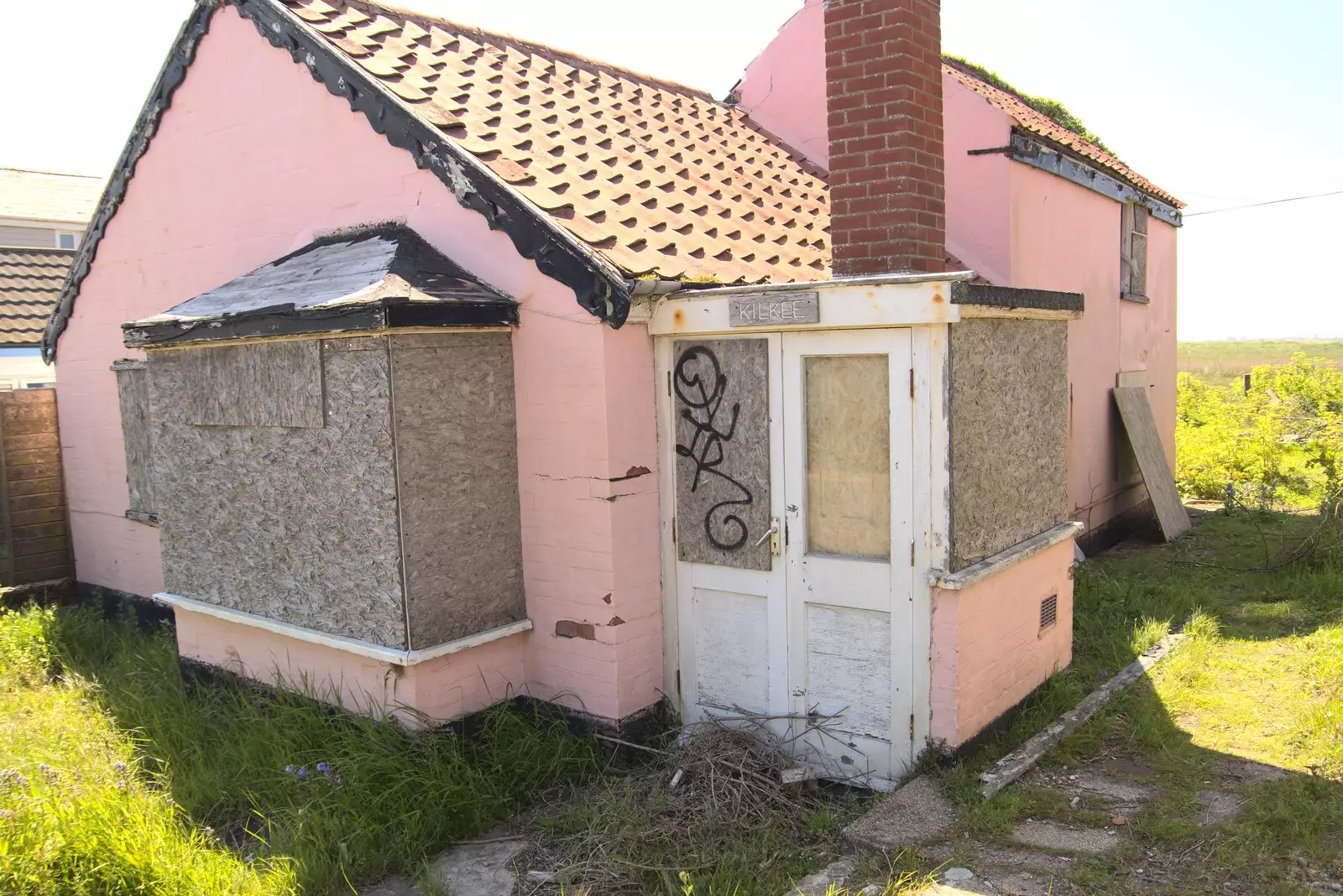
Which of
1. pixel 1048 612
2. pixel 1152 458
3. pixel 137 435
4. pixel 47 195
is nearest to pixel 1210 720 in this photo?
pixel 1048 612

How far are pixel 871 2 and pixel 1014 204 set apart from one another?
3.04 meters

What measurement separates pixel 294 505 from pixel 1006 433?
3867 millimetres

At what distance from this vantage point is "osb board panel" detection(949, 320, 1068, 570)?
15.3 feet

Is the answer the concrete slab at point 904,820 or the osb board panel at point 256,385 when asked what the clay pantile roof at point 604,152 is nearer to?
the osb board panel at point 256,385

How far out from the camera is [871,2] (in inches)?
211

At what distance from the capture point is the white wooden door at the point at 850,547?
185 inches

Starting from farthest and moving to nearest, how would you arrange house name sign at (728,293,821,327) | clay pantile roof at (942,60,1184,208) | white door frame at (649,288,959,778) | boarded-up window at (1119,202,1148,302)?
boarded-up window at (1119,202,1148,302) → clay pantile roof at (942,60,1184,208) → house name sign at (728,293,821,327) → white door frame at (649,288,959,778)

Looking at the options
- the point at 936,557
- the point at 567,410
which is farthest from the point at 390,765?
the point at 936,557

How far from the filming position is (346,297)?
4852 millimetres

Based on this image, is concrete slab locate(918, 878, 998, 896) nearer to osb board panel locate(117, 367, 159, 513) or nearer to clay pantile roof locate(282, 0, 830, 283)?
clay pantile roof locate(282, 0, 830, 283)

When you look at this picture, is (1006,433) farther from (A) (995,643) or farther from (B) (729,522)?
(B) (729,522)

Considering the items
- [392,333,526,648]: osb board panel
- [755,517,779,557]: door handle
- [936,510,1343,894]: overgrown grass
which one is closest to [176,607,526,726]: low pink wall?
[392,333,526,648]: osb board panel

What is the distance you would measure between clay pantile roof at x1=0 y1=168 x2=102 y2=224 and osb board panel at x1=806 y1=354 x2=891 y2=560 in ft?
75.7

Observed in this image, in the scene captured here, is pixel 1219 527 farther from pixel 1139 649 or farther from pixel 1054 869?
pixel 1054 869
